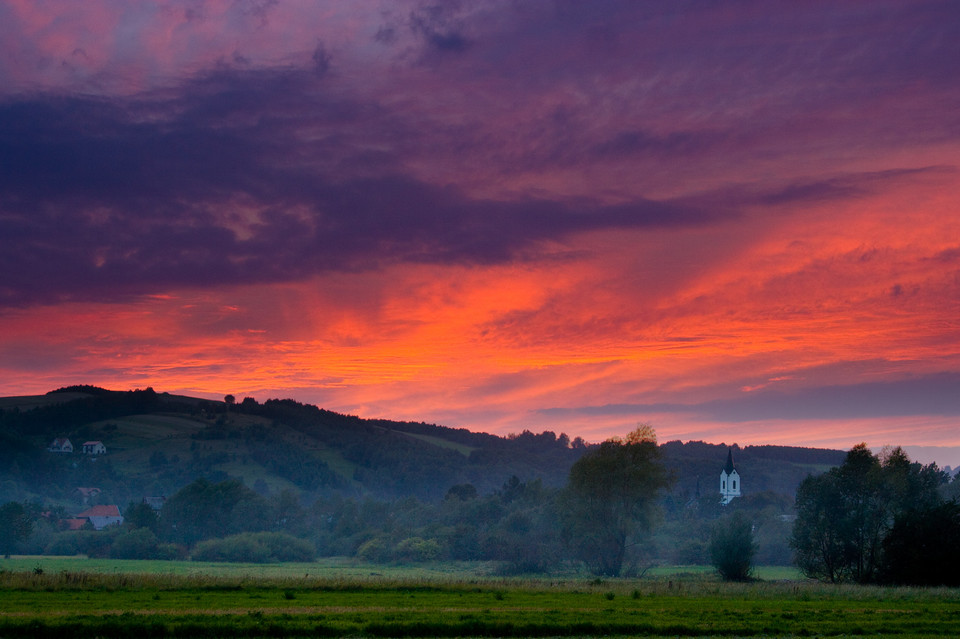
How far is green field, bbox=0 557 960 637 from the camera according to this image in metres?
29.9

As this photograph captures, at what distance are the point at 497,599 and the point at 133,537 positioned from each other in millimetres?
109957

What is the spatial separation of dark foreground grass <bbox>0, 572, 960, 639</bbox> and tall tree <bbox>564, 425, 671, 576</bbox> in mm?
42261

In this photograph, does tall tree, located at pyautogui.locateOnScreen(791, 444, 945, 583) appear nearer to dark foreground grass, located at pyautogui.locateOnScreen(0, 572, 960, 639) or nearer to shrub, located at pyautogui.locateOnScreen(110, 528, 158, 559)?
dark foreground grass, located at pyautogui.locateOnScreen(0, 572, 960, 639)

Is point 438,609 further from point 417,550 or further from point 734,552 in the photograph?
point 417,550

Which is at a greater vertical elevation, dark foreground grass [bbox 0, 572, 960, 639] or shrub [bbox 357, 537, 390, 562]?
dark foreground grass [bbox 0, 572, 960, 639]

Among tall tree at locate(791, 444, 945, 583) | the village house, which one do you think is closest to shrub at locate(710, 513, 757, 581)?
tall tree at locate(791, 444, 945, 583)

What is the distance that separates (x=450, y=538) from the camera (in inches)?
5492

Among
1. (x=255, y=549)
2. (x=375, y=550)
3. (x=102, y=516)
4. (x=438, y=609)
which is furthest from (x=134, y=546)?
(x=438, y=609)

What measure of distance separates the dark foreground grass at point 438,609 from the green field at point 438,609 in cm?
6

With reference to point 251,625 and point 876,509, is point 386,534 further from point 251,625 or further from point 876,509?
point 251,625

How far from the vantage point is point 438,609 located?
36938 millimetres

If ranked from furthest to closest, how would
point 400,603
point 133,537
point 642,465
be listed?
point 133,537 → point 642,465 → point 400,603

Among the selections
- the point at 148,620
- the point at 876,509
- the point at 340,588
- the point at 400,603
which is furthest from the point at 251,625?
the point at 876,509

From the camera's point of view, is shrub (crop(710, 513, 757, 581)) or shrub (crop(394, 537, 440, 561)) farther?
shrub (crop(394, 537, 440, 561))
